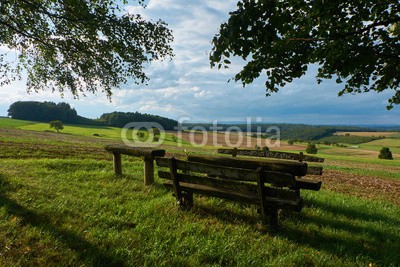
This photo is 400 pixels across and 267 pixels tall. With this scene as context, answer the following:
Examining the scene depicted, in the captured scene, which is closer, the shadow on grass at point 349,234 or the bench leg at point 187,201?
the shadow on grass at point 349,234

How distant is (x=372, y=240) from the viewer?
16.4 feet

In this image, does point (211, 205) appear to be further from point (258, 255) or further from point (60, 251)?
point (60, 251)

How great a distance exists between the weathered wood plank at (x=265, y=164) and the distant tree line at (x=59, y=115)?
111m

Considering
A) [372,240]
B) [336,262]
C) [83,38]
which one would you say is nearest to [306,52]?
[372,240]

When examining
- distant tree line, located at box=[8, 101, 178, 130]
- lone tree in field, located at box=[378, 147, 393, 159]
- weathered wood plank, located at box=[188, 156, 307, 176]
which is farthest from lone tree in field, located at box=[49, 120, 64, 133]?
lone tree in field, located at box=[378, 147, 393, 159]

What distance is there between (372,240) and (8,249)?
20.0ft

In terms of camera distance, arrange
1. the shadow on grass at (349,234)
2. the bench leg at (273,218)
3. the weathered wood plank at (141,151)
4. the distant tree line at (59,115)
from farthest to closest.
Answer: the distant tree line at (59,115), the weathered wood plank at (141,151), the bench leg at (273,218), the shadow on grass at (349,234)

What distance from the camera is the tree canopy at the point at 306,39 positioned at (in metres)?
5.37

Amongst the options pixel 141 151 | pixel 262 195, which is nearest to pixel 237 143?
pixel 141 151

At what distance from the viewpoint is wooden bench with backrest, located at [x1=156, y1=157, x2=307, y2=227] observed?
461cm

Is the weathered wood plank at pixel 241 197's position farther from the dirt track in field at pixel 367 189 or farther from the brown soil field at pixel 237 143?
the brown soil field at pixel 237 143

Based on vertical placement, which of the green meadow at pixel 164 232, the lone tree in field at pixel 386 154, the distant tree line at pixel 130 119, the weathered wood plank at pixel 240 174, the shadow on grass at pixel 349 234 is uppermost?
the distant tree line at pixel 130 119

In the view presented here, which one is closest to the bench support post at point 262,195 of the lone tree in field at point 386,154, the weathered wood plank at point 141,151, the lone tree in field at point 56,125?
→ the weathered wood plank at point 141,151

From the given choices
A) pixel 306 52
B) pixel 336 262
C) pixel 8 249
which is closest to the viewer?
pixel 8 249
